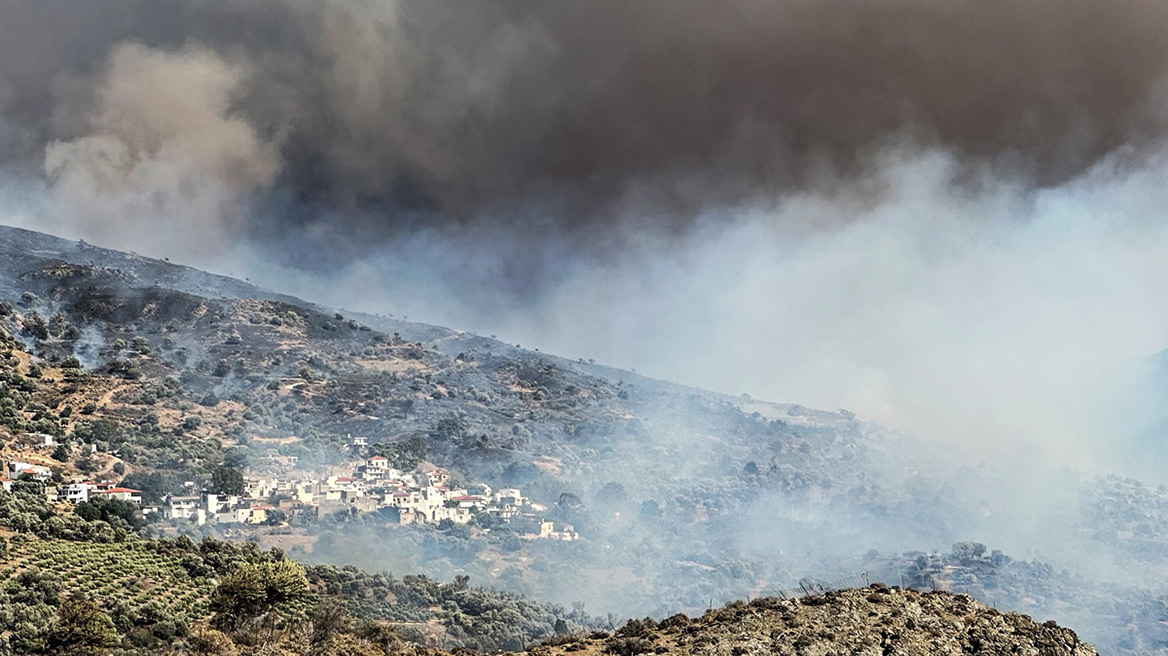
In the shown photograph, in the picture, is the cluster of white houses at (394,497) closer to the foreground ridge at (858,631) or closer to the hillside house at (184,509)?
the hillside house at (184,509)

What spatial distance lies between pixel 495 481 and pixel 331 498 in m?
35.0

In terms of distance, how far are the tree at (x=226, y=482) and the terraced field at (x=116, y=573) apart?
37188 mm

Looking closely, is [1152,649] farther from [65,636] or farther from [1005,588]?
[65,636]

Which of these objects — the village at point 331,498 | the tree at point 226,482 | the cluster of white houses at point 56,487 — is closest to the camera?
the cluster of white houses at point 56,487

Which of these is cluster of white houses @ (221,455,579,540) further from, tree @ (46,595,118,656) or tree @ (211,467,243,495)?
tree @ (46,595,118,656)

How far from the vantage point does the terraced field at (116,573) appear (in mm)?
49422

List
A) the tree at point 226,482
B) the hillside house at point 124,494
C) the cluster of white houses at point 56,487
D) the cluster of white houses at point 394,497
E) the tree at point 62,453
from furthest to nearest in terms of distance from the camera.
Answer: the cluster of white houses at point 394,497 → the tree at point 226,482 → the tree at point 62,453 → the hillside house at point 124,494 → the cluster of white houses at point 56,487

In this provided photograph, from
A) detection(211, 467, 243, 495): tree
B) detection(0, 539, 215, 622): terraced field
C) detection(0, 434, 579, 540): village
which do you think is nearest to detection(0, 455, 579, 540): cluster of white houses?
detection(0, 434, 579, 540): village

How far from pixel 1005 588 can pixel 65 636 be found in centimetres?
9894

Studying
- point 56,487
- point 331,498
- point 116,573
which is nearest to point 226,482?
point 331,498

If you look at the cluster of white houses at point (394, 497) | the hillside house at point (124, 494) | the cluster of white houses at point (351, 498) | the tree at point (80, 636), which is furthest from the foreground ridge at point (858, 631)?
the cluster of white houses at point (394, 497)

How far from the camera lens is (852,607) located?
25.6 metres

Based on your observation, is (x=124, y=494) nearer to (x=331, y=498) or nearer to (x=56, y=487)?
(x=56, y=487)

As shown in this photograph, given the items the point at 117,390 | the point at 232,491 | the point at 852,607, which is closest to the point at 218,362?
the point at 117,390
